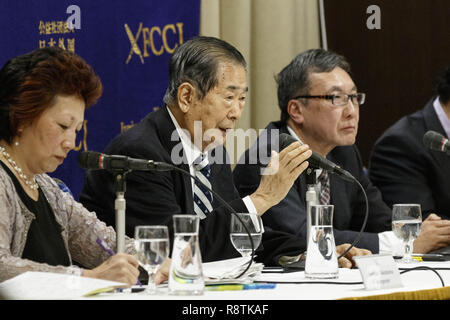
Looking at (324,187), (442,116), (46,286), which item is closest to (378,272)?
(46,286)

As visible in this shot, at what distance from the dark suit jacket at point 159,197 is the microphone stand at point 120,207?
555 millimetres

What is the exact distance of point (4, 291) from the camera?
5.23ft

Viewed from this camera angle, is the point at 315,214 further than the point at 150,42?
No

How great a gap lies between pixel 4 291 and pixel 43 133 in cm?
53

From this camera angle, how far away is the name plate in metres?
1.76

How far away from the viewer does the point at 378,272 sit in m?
1.77

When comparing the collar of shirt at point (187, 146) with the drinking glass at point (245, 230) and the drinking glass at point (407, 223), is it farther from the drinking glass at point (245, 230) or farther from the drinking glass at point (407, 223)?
the drinking glass at point (407, 223)

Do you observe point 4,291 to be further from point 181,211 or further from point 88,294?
point 181,211

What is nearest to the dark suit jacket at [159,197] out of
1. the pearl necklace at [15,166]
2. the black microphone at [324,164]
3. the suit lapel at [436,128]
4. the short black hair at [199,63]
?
the short black hair at [199,63]

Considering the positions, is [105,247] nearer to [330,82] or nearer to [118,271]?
[118,271]

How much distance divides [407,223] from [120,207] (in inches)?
42.8
